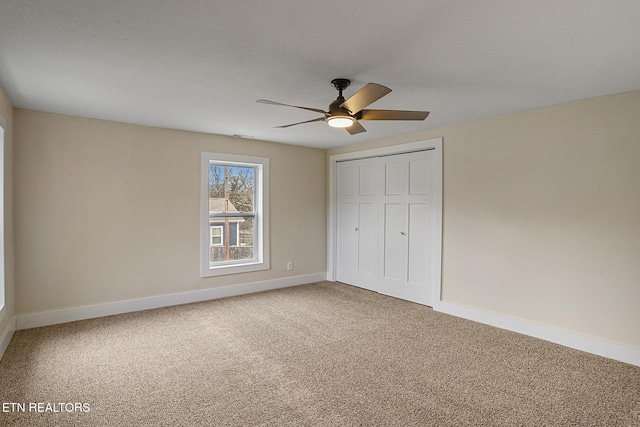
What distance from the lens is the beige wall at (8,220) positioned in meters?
3.16

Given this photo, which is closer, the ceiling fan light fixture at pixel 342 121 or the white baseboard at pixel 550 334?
the ceiling fan light fixture at pixel 342 121

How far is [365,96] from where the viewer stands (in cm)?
236

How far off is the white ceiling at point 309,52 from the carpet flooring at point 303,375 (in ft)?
7.46

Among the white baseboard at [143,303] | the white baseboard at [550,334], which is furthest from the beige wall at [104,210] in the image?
the white baseboard at [550,334]

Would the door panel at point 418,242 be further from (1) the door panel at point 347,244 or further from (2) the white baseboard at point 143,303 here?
(2) the white baseboard at point 143,303

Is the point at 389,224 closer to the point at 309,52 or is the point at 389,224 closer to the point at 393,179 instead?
the point at 393,179

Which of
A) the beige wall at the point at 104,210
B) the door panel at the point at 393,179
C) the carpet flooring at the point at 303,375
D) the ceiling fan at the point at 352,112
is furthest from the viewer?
the door panel at the point at 393,179

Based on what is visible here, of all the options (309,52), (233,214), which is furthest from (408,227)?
(309,52)

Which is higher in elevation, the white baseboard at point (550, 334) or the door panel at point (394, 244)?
the door panel at point (394, 244)

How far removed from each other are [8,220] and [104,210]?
0.87 metres

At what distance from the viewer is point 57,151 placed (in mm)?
3771

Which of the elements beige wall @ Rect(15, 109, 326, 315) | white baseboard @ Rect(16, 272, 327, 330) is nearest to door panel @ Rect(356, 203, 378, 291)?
white baseboard @ Rect(16, 272, 327, 330)

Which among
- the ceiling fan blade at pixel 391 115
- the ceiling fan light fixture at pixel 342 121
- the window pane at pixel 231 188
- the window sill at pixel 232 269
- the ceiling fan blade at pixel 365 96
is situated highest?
the ceiling fan blade at pixel 365 96

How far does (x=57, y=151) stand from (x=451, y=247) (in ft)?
15.1
